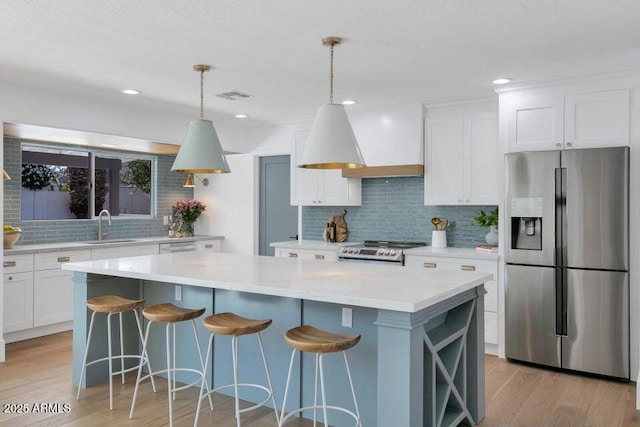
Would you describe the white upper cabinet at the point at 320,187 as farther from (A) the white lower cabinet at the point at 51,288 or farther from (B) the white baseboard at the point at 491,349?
(A) the white lower cabinet at the point at 51,288

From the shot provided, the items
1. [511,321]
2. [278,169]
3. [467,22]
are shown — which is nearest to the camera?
[467,22]

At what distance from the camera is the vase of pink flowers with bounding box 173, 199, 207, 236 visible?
23.1ft

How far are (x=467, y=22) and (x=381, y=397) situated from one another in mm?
2076

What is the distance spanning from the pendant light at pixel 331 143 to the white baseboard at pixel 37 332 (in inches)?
141

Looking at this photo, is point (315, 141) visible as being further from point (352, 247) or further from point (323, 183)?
point (323, 183)

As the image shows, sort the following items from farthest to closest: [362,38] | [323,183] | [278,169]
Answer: [278,169] → [323,183] → [362,38]

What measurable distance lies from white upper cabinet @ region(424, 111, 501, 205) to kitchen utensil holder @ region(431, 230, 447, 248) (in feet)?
1.02

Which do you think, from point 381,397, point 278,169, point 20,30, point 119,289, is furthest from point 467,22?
point 278,169

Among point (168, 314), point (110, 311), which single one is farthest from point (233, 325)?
point (110, 311)

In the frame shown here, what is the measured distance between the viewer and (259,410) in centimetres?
327

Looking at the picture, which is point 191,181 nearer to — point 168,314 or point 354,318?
point 168,314

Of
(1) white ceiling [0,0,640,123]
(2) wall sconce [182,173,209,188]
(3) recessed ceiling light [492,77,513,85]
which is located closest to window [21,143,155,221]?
(2) wall sconce [182,173,209,188]

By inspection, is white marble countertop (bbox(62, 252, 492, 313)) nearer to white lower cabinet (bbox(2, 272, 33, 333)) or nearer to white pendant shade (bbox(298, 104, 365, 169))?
white pendant shade (bbox(298, 104, 365, 169))

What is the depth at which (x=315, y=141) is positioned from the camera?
305 cm
